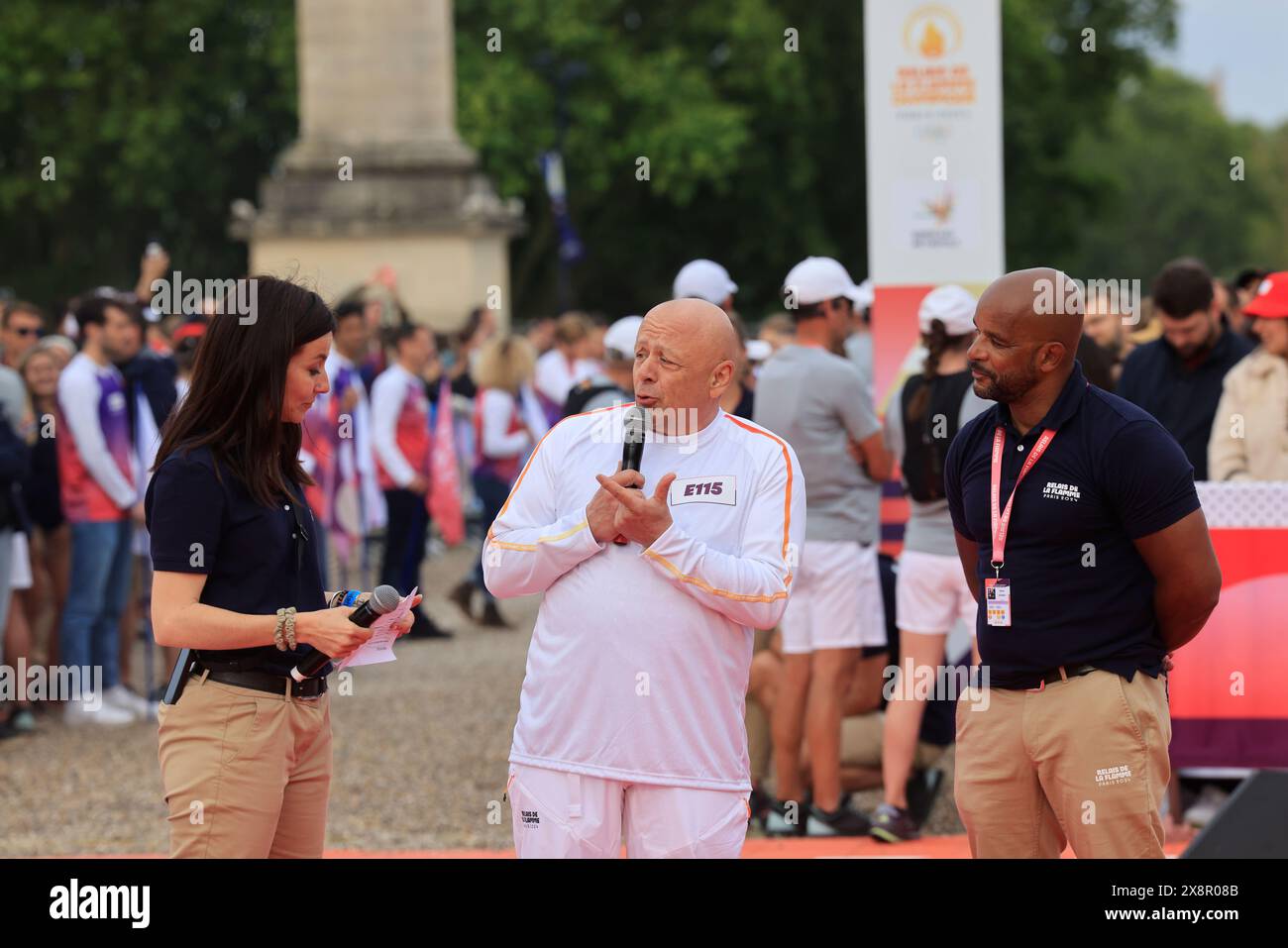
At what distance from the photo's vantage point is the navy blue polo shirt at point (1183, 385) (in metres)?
8.30

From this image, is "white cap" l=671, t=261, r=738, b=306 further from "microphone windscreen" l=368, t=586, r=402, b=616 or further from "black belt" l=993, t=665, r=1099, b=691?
"microphone windscreen" l=368, t=586, r=402, b=616

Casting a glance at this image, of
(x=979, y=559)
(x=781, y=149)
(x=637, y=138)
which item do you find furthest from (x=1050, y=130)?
(x=979, y=559)

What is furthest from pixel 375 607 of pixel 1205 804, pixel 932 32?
pixel 932 32

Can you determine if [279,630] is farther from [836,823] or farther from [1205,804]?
[1205,804]

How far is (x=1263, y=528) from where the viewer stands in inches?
294

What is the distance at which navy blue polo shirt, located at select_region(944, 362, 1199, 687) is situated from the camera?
445 cm

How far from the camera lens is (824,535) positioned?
7887 millimetres

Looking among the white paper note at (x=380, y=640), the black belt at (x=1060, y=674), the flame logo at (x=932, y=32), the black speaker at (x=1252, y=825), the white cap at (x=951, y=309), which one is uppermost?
the flame logo at (x=932, y=32)

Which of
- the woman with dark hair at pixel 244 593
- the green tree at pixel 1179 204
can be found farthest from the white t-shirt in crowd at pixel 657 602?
the green tree at pixel 1179 204

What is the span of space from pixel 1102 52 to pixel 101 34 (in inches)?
837

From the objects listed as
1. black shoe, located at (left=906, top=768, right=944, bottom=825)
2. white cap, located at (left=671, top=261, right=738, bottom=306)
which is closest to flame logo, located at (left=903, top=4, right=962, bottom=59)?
white cap, located at (left=671, top=261, right=738, bottom=306)

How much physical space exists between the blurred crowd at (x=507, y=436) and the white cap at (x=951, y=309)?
12mm

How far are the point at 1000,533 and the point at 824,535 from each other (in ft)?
10.9

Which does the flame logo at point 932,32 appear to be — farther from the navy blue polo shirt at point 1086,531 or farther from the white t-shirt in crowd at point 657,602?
the white t-shirt in crowd at point 657,602
